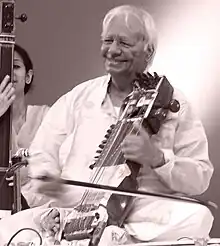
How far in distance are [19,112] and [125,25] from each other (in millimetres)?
387

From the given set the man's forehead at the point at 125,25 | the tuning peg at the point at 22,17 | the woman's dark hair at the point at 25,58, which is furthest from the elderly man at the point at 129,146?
the tuning peg at the point at 22,17

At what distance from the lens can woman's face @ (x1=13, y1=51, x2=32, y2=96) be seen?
1729 mm

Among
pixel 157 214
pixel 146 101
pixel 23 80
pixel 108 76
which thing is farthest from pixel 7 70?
pixel 157 214

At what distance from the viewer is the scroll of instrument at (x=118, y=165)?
132 centimetres

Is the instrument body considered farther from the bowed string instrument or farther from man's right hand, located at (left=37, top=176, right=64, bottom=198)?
man's right hand, located at (left=37, top=176, right=64, bottom=198)

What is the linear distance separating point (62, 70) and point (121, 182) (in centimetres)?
46

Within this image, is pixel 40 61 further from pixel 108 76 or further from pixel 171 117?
pixel 171 117

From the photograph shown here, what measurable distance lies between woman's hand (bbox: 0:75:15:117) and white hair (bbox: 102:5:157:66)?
0.29 meters

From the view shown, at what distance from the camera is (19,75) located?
174 centimetres

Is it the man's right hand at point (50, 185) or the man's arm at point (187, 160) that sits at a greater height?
the man's right hand at point (50, 185)

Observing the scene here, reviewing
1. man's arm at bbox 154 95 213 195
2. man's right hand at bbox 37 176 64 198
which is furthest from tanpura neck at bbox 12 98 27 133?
man's right hand at bbox 37 176 64 198

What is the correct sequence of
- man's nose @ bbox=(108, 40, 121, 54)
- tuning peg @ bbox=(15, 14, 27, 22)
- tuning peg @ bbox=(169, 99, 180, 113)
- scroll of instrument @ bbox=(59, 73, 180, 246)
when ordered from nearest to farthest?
scroll of instrument @ bbox=(59, 73, 180, 246), tuning peg @ bbox=(169, 99, 180, 113), man's nose @ bbox=(108, 40, 121, 54), tuning peg @ bbox=(15, 14, 27, 22)

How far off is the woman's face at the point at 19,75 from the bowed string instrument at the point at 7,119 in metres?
0.03

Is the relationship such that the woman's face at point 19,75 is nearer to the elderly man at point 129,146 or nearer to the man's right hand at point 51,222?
the elderly man at point 129,146
